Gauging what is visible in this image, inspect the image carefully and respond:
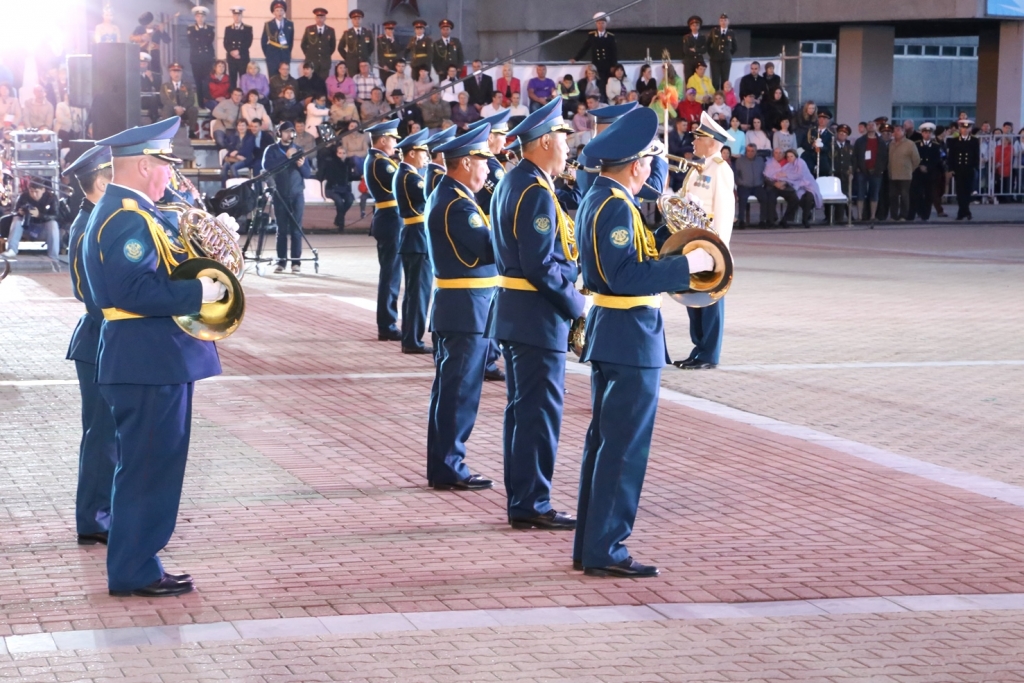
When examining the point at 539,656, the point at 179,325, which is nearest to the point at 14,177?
the point at 179,325

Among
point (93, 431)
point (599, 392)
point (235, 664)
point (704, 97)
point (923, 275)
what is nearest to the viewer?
point (235, 664)

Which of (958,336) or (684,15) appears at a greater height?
(684,15)

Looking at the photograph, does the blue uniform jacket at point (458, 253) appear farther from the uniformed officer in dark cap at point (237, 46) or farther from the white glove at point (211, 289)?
the uniformed officer in dark cap at point (237, 46)

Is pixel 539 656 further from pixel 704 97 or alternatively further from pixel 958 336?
pixel 704 97

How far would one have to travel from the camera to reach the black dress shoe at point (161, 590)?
252 inches

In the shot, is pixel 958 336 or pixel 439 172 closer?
pixel 439 172

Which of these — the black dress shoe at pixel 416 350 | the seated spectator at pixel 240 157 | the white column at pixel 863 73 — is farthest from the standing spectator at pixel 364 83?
the black dress shoe at pixel 416 350

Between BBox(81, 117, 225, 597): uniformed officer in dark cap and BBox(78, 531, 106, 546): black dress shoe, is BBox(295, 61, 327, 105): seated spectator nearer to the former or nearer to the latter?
BBox(78, 531, 106, 546): black dress shoe

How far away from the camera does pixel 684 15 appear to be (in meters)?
36.2

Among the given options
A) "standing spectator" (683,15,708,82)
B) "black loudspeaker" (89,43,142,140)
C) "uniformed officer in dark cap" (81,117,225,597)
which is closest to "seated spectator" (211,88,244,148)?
"standing spectator" (683,15,708,82)

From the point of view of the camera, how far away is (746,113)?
2969cm

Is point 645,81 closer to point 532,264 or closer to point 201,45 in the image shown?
point 201,45

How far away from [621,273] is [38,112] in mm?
22384

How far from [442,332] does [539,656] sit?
10.9 feet
